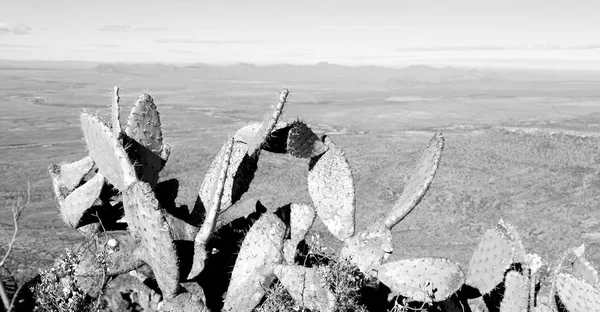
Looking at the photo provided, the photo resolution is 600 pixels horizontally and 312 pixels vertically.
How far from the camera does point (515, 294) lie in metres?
4.19

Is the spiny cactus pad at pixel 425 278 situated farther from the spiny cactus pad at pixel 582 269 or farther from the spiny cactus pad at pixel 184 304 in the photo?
the spiny cactus pad at pixel 184 304

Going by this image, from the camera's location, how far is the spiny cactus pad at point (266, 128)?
14.0 ft

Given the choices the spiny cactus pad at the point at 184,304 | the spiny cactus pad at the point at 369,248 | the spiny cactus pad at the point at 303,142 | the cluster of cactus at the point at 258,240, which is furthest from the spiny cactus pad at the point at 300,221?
the spiny cactus pad at the point at 184,304

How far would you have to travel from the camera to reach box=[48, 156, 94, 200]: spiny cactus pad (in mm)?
5219

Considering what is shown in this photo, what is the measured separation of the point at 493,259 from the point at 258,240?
6.08ft

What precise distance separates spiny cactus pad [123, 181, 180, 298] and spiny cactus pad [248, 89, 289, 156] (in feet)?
3.61

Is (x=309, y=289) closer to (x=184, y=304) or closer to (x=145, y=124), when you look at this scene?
(x=184, y=304)

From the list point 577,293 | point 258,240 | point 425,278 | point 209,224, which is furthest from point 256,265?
point 577,293

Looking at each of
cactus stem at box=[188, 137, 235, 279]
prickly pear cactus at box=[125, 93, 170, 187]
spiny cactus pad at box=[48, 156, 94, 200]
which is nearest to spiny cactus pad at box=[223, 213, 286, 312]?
cactus stem at box=[188, 137, 235, 279]

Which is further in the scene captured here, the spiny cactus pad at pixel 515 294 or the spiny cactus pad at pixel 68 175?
the spiny cactus pad at pixel 68 175

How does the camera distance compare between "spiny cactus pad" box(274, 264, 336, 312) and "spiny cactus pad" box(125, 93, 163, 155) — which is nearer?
"spiny cactus pad" box(274, 264, 336, 312)

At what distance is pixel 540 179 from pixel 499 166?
230 cm

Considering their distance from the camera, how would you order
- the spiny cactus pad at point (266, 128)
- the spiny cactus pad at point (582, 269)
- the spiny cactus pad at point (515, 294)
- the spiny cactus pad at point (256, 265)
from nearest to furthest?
the spiny cactus pad at point (256, 265) < the spiny cactus pad at point (515, 294) < the spiny cactus pad at point (266, 128) < the spiny cactus pad at point (582, 269)

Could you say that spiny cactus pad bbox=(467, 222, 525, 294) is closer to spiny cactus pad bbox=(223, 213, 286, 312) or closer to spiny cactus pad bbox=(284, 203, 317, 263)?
spiny cactus pad bbox=(284, 203, 317, 263)
